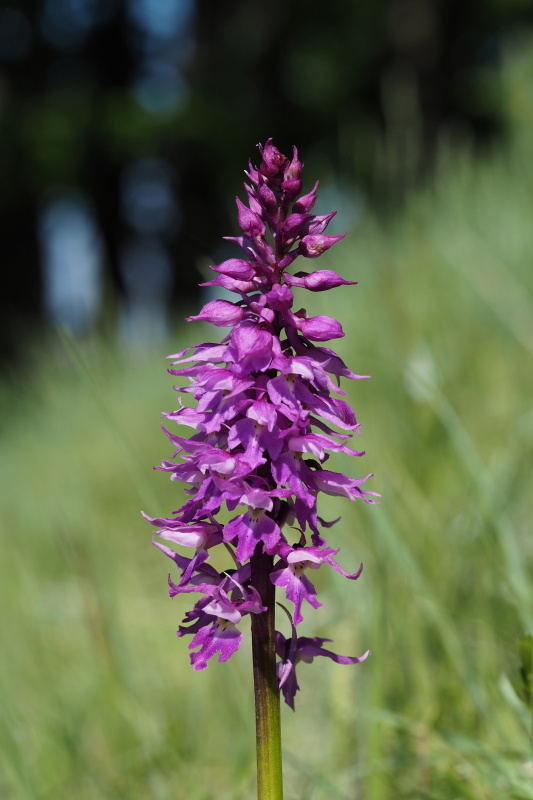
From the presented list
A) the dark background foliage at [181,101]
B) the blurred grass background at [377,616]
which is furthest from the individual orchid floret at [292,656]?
the dark background foliage at [181,101]

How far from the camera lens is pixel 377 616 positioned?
1.24m

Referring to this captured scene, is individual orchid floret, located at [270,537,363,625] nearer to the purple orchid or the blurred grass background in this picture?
the purple orchid

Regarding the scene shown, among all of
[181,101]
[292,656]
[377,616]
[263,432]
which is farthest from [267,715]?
[181,101]

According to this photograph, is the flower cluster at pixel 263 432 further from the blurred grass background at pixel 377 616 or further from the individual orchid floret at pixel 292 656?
the blurred grass background at pixel 377 616

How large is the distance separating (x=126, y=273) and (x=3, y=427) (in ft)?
30.4

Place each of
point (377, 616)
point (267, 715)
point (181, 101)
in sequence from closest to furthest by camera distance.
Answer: point (267, 715) → point (377, 616) → point (181, 101)

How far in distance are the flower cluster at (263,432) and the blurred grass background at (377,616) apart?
420mm

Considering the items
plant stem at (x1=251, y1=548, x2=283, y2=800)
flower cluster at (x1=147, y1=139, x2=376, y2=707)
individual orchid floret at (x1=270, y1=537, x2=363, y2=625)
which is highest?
flower cluster at (x1=147, y1=139, x2=376, y2=707)

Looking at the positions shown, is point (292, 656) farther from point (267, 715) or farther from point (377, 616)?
point (377, 616)

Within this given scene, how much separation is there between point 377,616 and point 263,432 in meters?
0.60

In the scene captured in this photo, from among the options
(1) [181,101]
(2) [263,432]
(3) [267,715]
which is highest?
(1) [181,101]

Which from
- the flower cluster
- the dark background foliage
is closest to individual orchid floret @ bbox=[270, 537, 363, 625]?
the flower cluster

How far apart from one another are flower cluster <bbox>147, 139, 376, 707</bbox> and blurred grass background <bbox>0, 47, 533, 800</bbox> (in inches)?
16.5

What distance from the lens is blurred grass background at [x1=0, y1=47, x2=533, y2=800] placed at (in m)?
1.29
